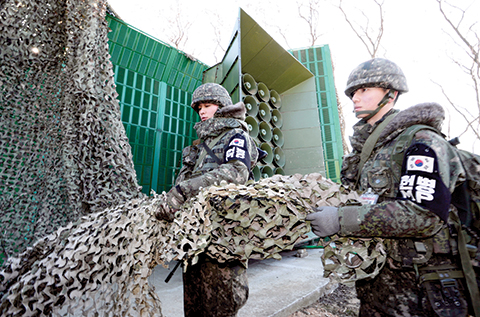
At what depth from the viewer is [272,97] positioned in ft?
19.4

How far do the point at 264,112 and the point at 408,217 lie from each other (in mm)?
Result: 4383

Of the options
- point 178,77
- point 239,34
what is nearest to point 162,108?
point 178,77

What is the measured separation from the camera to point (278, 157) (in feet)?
18.2

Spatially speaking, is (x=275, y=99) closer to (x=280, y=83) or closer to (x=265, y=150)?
(x=280, y=83)

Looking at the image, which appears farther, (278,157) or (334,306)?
(278,157)

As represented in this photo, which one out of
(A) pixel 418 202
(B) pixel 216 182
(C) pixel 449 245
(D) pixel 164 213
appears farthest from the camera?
(B) pixel 216 182

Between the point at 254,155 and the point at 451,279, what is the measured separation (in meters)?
1.66

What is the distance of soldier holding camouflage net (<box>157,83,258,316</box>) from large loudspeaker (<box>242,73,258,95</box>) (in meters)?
2.62

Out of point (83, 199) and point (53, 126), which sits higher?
point (53, 126)

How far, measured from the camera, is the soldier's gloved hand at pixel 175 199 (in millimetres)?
1598

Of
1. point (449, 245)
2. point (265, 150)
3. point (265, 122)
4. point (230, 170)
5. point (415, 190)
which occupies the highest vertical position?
point (265, 122)

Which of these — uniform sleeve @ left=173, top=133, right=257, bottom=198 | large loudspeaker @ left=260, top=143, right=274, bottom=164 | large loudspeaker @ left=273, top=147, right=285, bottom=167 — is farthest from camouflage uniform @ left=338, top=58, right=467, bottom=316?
large loudspeaker @ left=273, top=147, right=285, bottom=167

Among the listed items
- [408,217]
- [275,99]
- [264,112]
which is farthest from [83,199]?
[275,99]

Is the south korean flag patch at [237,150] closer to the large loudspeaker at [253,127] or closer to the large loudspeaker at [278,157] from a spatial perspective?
the large loudspeaker at [253,127]
